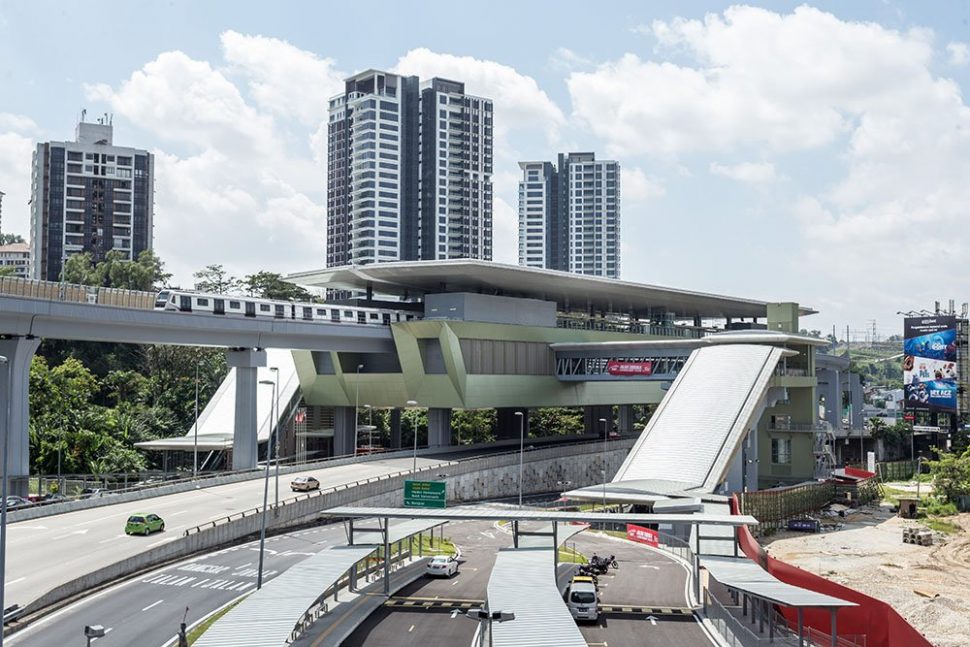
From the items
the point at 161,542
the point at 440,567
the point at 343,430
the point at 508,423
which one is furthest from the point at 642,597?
the point at 508,423

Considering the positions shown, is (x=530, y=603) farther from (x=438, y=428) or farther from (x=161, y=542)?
(x=438, y=428)

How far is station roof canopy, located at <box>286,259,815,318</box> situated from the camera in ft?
287

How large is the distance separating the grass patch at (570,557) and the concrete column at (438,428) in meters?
40.9

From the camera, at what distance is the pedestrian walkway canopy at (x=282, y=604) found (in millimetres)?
27969

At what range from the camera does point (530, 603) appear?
104 feet

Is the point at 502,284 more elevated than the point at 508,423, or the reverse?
the point at 502,284

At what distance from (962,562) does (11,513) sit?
61598mm

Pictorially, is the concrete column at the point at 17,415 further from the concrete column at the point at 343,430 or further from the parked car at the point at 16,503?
the concrete column at the point at 343,430

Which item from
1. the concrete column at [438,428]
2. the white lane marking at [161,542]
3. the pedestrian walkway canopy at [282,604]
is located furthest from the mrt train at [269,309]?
the pedestrian walkway canopy at [282,604]

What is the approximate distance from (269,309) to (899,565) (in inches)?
2090

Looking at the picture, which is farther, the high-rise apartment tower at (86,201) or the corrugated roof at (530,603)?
the high-rise apartment tower at (86,201)

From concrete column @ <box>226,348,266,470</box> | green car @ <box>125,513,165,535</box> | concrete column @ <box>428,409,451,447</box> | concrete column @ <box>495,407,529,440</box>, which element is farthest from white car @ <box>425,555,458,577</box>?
concrete column @ <box>495,407,529,440</box>

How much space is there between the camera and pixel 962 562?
62.3m

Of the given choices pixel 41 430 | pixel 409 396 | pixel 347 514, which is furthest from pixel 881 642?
pixel 41 430
